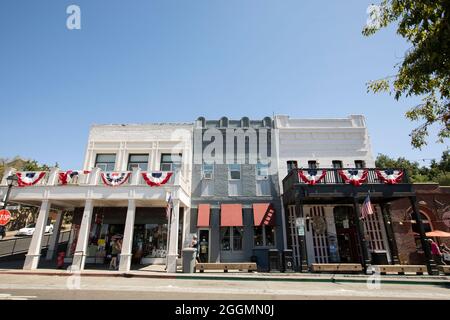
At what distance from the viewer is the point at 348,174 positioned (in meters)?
16.6

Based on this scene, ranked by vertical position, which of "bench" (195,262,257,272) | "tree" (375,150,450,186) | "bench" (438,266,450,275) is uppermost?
"tree" (375,150,450,186)

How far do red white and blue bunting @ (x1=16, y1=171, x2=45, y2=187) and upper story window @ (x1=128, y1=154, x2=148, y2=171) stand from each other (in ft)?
19.1

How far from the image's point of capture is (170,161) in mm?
20125

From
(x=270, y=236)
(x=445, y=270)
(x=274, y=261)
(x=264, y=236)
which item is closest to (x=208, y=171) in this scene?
(x=264, y=236)

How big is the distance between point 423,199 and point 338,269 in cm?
1003

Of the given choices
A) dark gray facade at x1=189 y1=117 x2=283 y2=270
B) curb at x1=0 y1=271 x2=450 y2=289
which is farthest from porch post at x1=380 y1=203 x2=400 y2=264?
dark gray facade at x1=189 y1=117 x2=283 y2=270

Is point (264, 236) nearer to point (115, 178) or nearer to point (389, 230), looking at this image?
point (389, 230)

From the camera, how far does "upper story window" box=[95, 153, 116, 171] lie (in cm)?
2009

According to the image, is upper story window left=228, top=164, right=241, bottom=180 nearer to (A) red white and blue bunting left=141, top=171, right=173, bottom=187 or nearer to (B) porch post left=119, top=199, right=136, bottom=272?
(A) red white and blue bunting left=141, top=171, right=173, bottom=187

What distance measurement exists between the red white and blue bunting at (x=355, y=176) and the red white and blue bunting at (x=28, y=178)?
19759 mm

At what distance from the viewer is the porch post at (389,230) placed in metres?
17.3
